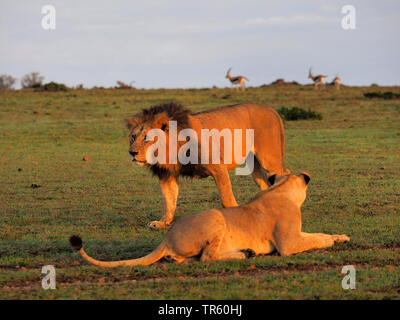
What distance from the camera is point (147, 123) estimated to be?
26.8ft

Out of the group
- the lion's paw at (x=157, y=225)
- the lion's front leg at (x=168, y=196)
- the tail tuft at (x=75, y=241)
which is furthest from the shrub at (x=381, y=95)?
the tail tuft at (x=75, y=241)

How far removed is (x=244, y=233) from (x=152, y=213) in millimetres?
3374

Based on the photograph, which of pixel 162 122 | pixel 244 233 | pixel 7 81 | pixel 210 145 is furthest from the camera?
pixel 7 81

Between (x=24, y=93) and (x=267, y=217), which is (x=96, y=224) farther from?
(x=24, y=93)

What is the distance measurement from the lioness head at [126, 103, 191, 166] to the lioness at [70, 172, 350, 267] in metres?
1.75

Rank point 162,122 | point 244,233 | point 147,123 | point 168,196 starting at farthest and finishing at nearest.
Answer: point 168,196 → point 162,122 → point 147,123 → point 244,233

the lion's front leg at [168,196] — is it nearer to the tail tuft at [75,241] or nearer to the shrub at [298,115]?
the tail tuft at [75,241]

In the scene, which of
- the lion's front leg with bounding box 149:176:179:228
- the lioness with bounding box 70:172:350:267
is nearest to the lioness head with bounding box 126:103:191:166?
the lion's front leg with bounding box 149:176:179:228

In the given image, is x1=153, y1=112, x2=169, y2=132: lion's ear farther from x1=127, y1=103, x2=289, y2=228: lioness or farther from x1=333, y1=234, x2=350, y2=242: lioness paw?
x1=333, y1=234, x2=350, y2=242: lioness paw

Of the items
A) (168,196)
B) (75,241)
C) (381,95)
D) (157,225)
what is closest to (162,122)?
(168,196)

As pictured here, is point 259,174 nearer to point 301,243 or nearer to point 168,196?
point 168,196

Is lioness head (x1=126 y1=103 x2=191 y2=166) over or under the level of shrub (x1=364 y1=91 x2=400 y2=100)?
under

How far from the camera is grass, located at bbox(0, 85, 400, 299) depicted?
18.1 ft
